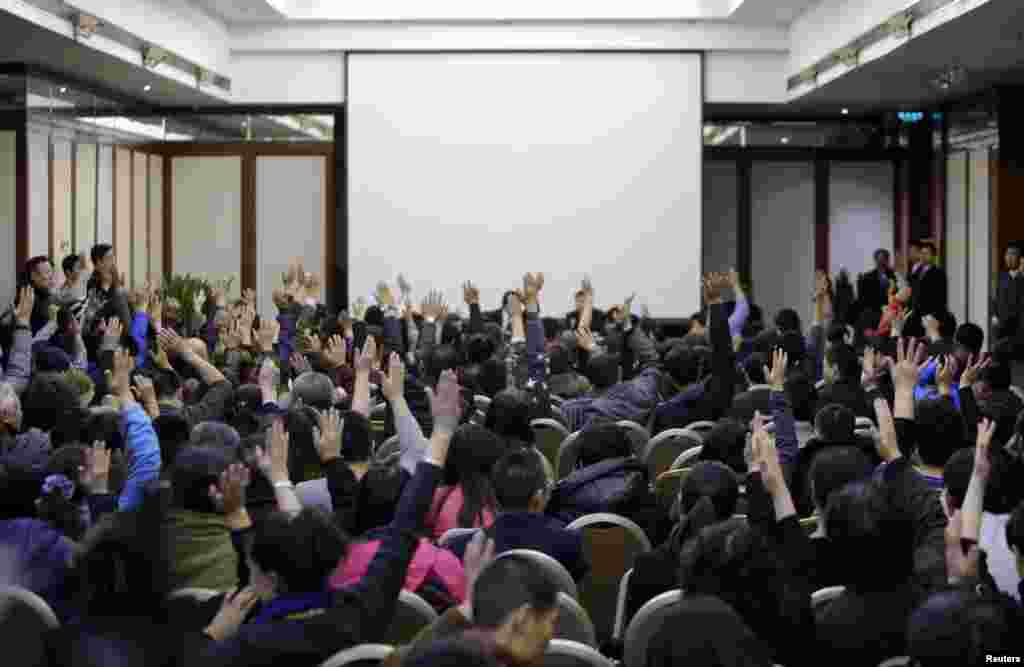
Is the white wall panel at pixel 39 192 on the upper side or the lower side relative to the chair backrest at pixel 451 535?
upper

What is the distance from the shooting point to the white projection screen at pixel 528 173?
658 inches

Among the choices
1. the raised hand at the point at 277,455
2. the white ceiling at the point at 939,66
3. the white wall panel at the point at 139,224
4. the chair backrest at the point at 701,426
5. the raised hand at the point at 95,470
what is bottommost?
the chair backrest at the point at 701,426

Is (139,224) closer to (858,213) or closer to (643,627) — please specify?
(858,213)

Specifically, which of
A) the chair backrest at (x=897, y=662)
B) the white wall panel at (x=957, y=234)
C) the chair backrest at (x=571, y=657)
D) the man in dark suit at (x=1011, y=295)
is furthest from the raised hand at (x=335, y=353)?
the white wall panel at (x=957, y=234)

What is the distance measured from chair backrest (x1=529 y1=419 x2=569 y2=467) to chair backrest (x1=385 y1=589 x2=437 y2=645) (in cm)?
346

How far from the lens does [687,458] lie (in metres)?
5.95

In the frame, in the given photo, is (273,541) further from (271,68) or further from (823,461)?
(271,68)

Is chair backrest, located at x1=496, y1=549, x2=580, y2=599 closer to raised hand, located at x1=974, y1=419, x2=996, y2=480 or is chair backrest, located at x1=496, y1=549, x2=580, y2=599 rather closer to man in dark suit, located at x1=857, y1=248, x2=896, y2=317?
raised hand, located at x1=974, y1=419, x2=996, y2=480

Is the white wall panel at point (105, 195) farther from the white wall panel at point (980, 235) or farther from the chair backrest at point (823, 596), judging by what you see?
the chair backrest at point (823, 596)

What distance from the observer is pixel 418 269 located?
16797 millimetres

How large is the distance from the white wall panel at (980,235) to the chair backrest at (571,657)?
13.4 metres

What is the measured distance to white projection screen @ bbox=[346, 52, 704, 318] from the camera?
54.9ft

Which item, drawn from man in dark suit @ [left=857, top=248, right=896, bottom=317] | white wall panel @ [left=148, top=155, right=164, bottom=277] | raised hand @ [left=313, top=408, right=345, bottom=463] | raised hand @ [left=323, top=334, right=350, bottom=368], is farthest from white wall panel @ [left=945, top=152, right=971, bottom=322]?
raised hand @ [left=313, top=408, right=345, bottom=463]

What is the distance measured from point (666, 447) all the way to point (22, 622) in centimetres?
345
